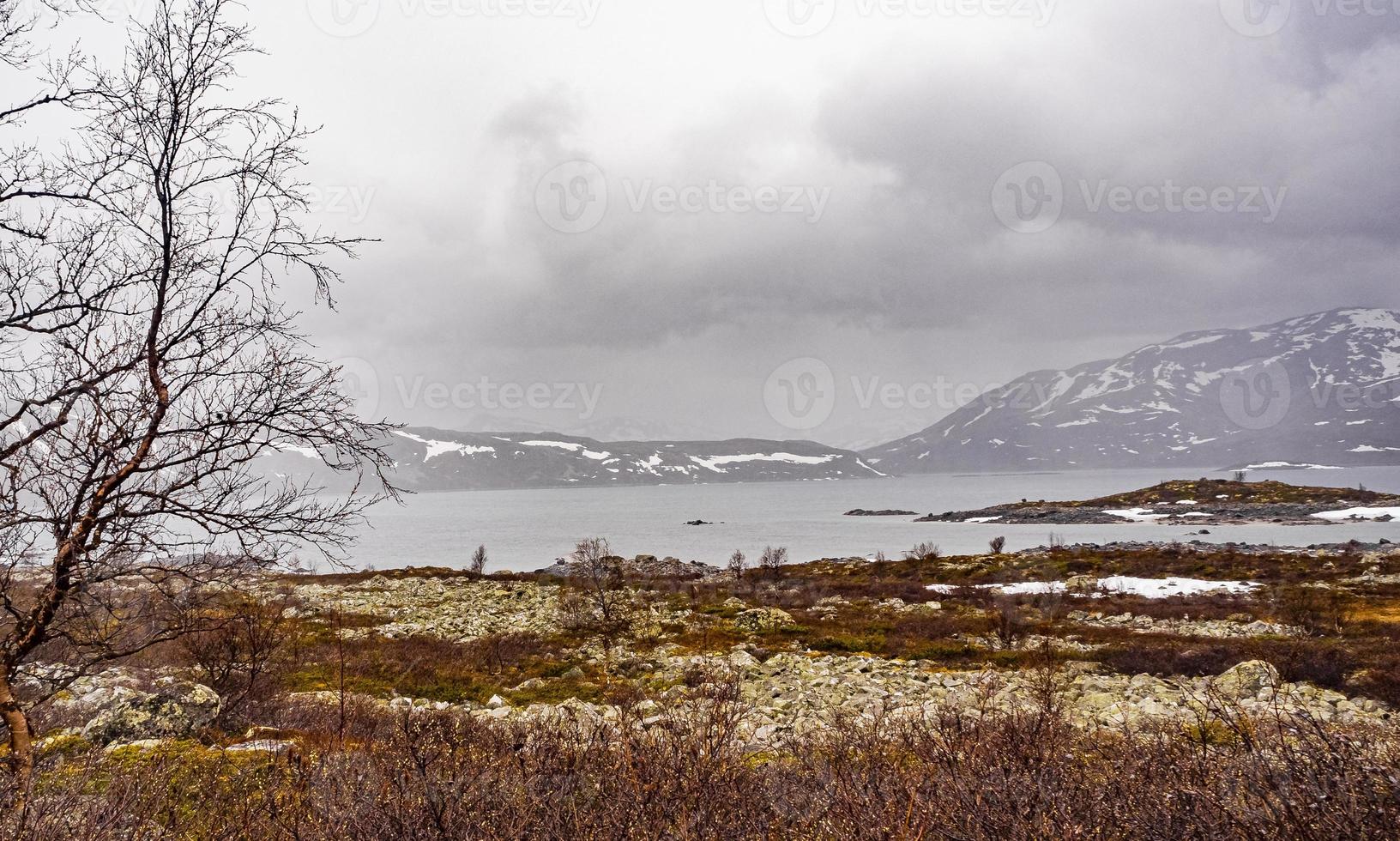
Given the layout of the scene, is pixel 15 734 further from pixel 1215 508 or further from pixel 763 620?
pixel 1215 508

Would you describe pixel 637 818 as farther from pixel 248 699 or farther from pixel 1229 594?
pixel 1229 594

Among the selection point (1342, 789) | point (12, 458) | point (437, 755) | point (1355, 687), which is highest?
point (12, 458)

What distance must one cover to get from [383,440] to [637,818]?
11.8 ft

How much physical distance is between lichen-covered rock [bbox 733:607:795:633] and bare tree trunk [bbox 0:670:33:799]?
20612mm

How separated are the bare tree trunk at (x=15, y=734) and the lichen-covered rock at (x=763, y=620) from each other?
20.6m

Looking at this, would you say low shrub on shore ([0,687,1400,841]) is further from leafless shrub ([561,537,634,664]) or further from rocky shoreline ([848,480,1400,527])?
rocky shoreline ([848,480,1400,527])

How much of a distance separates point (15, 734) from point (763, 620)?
871 inches

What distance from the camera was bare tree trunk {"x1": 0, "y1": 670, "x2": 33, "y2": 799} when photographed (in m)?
4.17

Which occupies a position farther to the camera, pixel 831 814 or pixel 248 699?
pixel 248 699

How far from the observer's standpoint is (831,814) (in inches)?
155

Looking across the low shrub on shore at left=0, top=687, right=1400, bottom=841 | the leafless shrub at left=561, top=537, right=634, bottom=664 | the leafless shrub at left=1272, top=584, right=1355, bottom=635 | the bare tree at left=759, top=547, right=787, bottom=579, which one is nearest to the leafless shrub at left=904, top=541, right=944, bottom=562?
the bare tree at left=759, top=547, right=787, bottom=579

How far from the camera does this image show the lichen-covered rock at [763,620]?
23703mm

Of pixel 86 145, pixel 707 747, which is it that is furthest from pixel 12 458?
pixel 707 747

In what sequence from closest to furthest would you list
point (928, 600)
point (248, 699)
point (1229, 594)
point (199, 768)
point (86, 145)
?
point (86, 145) < point (199, 768) < point (248, 699) < point (1229, 594) < point (928, 600)
